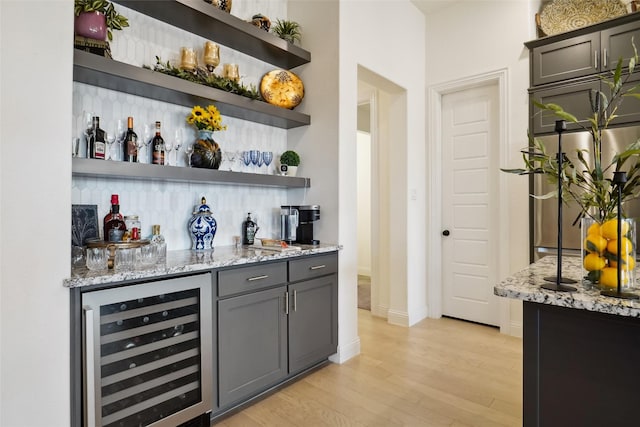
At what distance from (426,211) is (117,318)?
323 centimetres

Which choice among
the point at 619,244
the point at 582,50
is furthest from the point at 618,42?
the point at 619,244

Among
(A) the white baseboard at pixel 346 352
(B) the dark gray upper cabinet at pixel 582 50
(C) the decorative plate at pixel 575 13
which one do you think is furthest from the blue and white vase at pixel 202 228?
(C) the decorative plate at pixel 575 13

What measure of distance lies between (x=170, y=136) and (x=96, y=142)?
1.78 ft

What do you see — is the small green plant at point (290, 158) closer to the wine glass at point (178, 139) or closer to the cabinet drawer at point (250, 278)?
the wine glass at point (178, 139)

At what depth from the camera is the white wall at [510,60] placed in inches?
136

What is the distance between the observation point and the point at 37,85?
1.52 meters

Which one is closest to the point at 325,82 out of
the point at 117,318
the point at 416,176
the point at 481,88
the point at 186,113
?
the point at 186,113

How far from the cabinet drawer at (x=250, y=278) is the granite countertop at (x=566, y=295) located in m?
1.38

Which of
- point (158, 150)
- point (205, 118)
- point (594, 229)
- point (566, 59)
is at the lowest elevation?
point (594, 229)

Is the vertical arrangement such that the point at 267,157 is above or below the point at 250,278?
above

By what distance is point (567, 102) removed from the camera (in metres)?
3.21

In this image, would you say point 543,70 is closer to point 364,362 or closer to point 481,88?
point 481,88

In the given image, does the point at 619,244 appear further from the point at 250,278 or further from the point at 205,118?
the point at 205,118

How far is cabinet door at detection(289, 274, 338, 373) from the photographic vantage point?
8.17 feet
